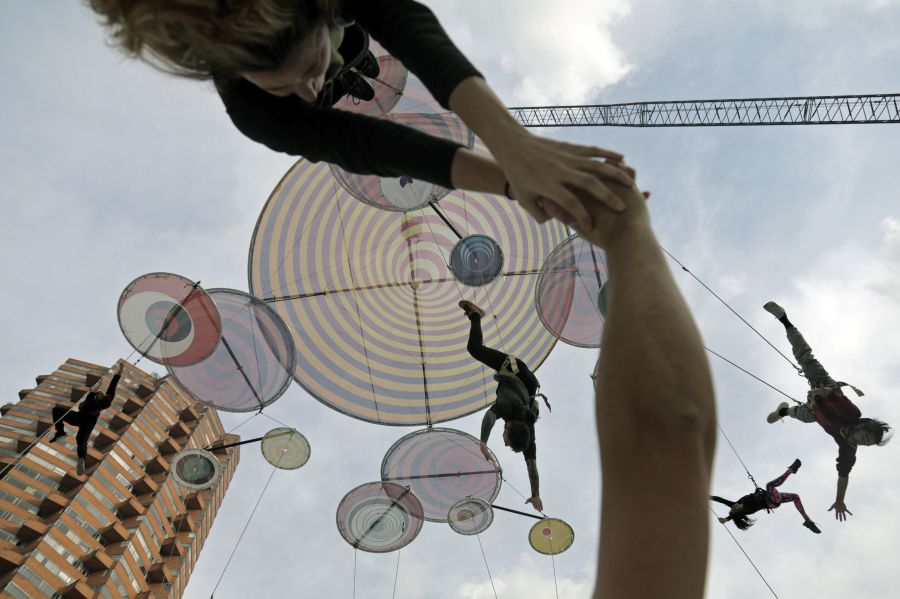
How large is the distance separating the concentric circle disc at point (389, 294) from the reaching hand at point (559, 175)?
8112 millimetres

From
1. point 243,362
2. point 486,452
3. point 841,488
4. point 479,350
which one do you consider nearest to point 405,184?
point 479,350

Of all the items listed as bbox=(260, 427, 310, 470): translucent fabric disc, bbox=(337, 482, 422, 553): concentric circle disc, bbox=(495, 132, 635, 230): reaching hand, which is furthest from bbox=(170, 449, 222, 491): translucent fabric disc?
bbox=(495, 132, 635, 230): reaching hand

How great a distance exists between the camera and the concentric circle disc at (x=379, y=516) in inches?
376

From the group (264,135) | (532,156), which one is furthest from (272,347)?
(532,156)

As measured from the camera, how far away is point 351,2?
146 cm

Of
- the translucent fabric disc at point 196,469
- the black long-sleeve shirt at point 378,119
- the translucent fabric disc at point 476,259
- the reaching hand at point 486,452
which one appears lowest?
the black long-sleeve shirt at point 378,119

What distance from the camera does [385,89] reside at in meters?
7.57

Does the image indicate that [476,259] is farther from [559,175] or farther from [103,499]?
[103,499]

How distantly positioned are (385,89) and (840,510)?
362 inches

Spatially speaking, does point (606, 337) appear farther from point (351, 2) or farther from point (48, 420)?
point (48, 420)

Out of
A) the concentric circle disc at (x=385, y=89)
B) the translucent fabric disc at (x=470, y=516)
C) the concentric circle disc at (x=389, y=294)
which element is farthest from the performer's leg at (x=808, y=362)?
the concentric circle disc at (x=385, y=89)

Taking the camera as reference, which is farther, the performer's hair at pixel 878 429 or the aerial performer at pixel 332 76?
the performer's hair at pixel 878 429

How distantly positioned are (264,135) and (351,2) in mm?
425

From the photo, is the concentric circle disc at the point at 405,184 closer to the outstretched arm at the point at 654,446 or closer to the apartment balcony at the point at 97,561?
the outstretched arm at the point at 654,446
